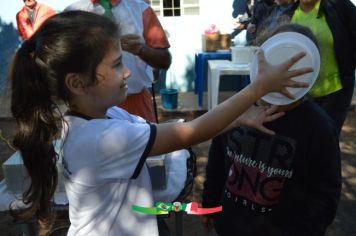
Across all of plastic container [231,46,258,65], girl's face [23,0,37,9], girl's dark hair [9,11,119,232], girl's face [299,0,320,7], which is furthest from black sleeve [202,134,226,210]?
girl's face [23,0,37,9]

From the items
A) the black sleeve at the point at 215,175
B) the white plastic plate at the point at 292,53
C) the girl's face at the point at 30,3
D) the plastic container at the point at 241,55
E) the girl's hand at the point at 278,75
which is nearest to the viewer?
the girl's hand at the point at 278,75

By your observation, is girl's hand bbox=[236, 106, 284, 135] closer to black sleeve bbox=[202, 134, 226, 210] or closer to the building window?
black sleeve bbox=[202, 134, 226, 210]

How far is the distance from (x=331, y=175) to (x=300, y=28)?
0.52 m

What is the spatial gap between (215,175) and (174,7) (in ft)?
17.1

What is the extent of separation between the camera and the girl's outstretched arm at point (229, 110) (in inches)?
38.2

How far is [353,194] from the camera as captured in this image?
3309 millimetres

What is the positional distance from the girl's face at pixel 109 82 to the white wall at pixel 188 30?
5.42m

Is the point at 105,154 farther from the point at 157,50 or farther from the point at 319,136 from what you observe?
the point at 157,50

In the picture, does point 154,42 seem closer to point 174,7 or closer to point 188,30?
point 188,30

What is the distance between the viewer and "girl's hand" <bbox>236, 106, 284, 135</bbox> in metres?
1.21

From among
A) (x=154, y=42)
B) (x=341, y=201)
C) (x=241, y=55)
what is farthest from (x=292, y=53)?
(x=241, y=55)

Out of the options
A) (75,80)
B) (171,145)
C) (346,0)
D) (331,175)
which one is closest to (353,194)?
(346,0)

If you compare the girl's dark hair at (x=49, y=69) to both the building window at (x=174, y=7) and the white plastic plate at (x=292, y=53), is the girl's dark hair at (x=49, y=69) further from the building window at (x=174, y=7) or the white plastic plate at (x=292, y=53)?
the building window at (x=174, y=7)

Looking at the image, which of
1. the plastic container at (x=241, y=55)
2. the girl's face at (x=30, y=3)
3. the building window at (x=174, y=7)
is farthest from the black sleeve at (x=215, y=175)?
the building window at (x=174, y=7)
